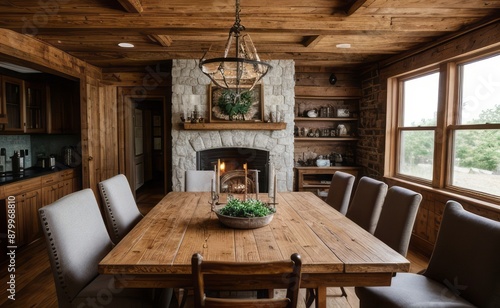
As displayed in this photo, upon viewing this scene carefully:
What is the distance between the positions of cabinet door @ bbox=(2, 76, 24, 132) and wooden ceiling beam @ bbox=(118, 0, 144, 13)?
238 centimetres

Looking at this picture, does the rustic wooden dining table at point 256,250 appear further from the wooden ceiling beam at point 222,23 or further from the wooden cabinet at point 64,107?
the wooden cabinet at point 64,107

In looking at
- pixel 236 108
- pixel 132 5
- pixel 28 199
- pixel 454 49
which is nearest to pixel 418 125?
pixel 454 49

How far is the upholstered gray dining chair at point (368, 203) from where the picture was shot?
243 centimetres

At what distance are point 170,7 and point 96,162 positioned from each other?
3240 mm

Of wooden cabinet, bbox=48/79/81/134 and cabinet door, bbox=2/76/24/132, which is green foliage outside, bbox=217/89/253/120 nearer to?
wooden cabinet, bbox=48/79/81/134

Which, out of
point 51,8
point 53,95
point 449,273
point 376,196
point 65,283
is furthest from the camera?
point 53,95

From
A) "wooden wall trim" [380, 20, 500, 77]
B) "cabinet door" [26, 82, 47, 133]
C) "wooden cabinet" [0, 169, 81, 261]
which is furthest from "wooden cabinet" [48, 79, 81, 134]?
"wooden wall trim" [380, 20, 500, 77]

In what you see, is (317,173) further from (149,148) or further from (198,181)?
(149,148)

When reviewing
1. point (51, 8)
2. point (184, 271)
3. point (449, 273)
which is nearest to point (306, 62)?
point (51, 8)

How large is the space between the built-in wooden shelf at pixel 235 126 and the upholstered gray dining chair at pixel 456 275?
119 inches

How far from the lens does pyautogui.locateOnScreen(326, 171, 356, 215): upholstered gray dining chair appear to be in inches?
114

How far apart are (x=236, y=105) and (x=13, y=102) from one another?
2875mm

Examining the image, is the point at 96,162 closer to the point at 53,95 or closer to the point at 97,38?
the point at 53,95

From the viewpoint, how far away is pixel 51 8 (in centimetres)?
270
